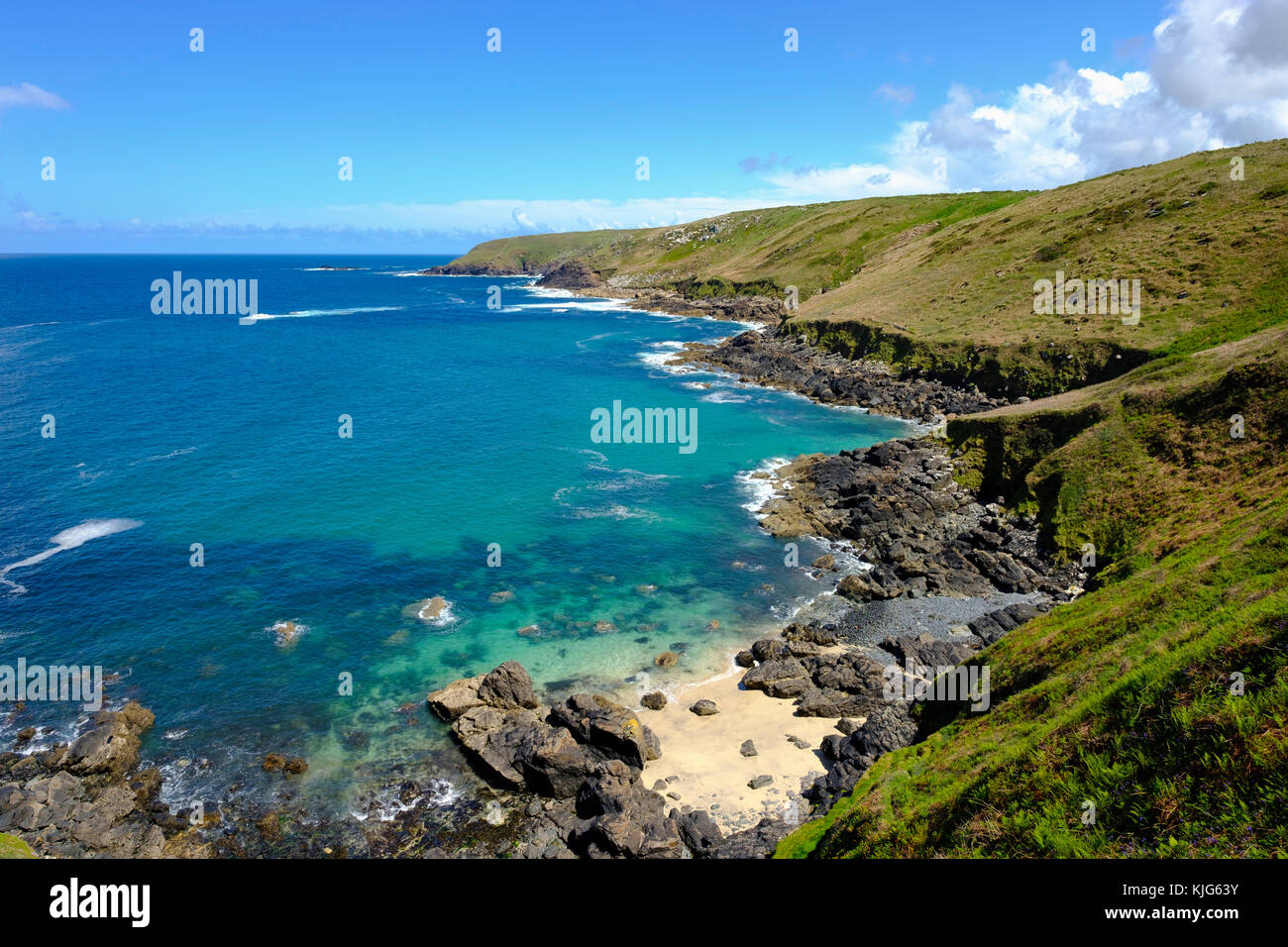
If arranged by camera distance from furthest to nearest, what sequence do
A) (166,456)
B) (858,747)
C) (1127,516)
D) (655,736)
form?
(166,456) < (1127,516) < (655,736) < (858,747)

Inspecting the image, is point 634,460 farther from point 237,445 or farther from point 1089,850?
point 1089,850

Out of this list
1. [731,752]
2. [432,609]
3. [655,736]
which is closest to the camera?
[731,752]

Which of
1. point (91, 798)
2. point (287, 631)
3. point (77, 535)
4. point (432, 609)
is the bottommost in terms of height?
point (91, 798)

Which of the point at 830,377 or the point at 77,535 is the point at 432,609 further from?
the point at 830,377

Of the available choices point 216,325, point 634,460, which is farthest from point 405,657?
point 216,325

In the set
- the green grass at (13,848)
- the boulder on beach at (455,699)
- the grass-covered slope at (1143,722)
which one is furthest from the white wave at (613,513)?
the green grass at (13,848)

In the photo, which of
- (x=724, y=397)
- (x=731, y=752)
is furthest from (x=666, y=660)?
(x=724, y=397)

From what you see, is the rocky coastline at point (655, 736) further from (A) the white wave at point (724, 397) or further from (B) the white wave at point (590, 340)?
(B) the white wave at point (590, 340)

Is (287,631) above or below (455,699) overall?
above
